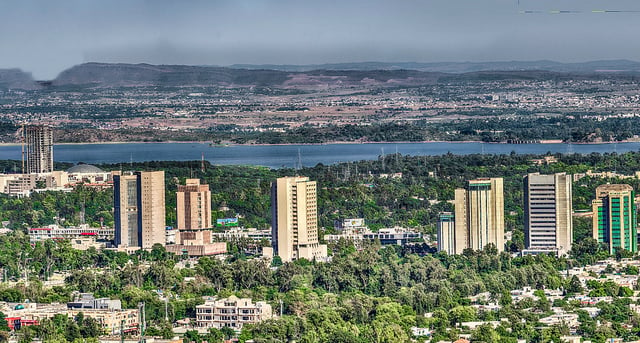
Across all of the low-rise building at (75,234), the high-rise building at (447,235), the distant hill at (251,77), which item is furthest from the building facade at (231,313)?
the distant hill at (251,77)

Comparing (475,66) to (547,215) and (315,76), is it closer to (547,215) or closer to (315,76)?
(315,76)

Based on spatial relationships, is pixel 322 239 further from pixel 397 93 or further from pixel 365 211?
pixel 397 93

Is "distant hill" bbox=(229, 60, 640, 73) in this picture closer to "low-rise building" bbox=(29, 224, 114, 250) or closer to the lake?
the lake

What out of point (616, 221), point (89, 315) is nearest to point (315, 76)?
point (616, 221)

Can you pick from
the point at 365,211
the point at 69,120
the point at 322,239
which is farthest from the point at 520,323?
the point at 69,120

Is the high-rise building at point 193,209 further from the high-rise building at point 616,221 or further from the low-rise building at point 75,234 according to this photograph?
the high-rise building at point 616,221

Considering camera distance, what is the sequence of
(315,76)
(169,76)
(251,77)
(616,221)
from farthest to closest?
(315,76)
(251,77)
(169,76)
(616,221)
